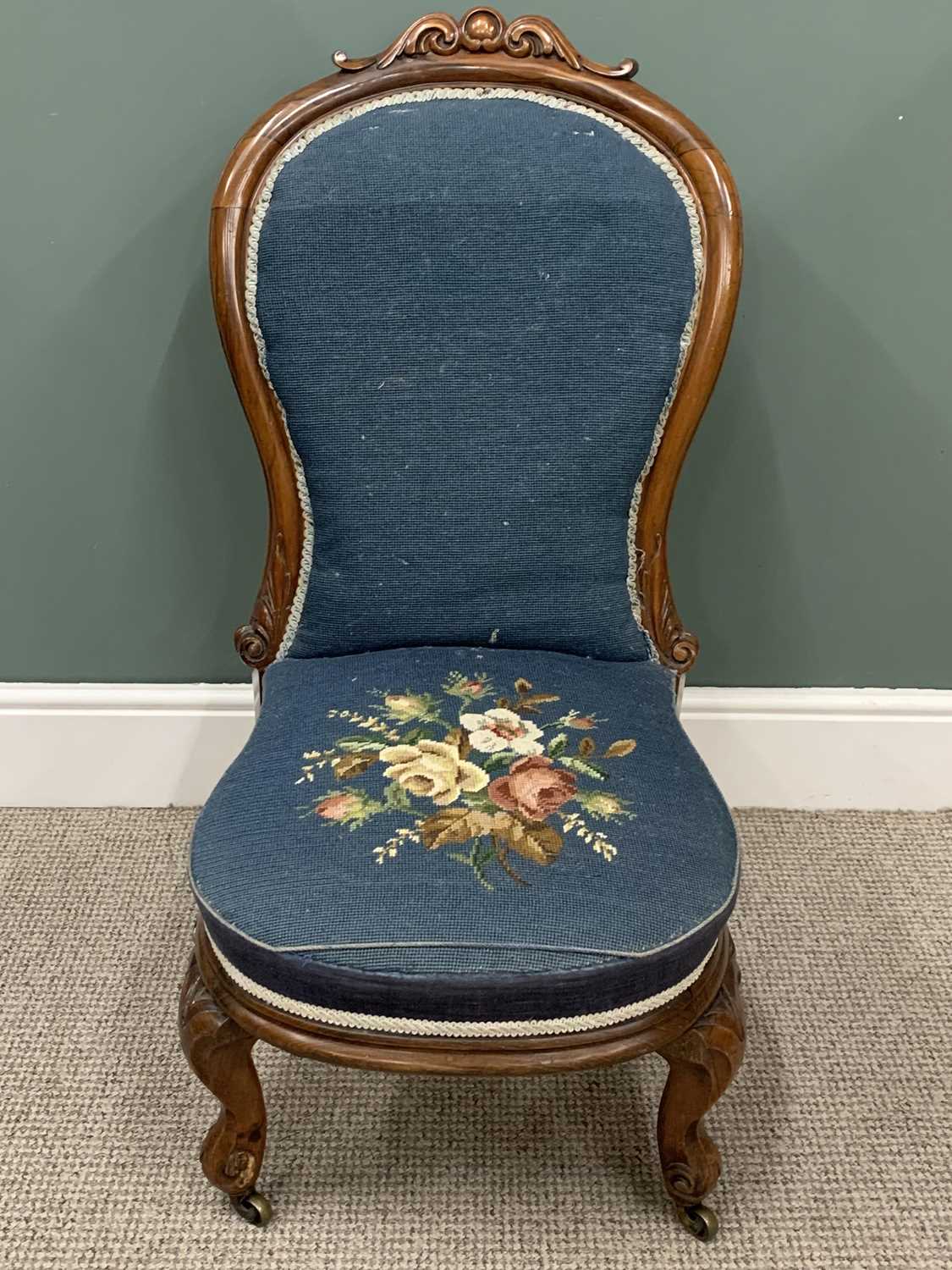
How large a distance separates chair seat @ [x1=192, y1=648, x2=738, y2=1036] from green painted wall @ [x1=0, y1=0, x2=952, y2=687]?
1.56 feet

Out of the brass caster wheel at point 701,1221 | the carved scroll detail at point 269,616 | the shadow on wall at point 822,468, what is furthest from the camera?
Answer: the shadow on wall at point 822,468

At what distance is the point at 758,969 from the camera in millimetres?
1333

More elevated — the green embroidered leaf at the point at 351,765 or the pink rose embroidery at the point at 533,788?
the pink rose embroidery at the point at 533,788

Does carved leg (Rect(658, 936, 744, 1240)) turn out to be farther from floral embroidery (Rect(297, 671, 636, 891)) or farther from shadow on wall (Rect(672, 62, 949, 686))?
shadow on wall (Rect(672, 62, 949, 686))

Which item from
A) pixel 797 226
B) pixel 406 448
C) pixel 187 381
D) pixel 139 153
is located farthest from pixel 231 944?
pixel 797 226

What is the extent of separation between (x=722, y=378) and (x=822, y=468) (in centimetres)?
18

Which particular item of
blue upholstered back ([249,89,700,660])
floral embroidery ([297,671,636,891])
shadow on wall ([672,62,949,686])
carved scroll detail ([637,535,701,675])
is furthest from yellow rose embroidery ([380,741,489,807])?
shadow on wall ([672,62,949,686])

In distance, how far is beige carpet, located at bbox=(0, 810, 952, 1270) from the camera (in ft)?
3.40

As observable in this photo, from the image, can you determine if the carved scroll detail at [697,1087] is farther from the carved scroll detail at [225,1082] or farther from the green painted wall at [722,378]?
the green painted wall at [722,378]

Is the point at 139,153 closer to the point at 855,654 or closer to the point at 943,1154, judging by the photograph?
the point at 855,654

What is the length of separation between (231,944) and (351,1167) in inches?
15.2

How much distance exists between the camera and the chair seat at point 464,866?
0.82m

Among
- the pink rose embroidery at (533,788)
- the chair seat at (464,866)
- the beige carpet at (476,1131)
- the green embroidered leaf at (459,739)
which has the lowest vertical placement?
the beige carpet at (476,1131)

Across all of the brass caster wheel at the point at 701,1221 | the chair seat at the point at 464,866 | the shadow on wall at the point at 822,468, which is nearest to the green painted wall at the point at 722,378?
the shadow on wall at the point at 822,468
